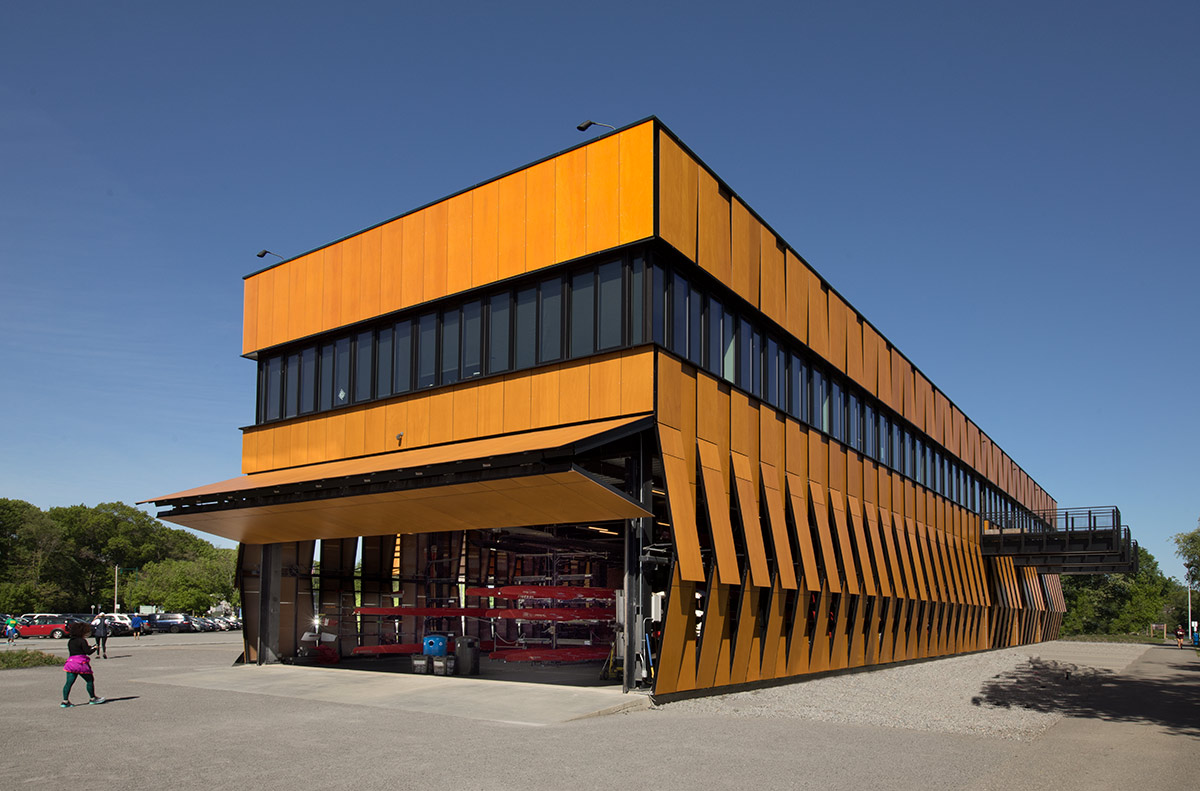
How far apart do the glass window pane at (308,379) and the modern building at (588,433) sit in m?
0.07

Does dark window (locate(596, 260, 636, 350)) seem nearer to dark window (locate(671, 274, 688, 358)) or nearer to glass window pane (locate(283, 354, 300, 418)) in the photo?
dark window (locate(671, 274, 688, 358))

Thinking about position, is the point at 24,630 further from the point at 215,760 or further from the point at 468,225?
the point at 215,760

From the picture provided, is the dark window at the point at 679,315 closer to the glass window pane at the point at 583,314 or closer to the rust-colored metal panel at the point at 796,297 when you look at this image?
the glass window pane at the point at 583,314

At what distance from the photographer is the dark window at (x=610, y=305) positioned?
2039cm

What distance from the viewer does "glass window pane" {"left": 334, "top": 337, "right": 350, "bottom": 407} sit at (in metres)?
26.5

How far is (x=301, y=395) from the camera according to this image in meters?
27.9

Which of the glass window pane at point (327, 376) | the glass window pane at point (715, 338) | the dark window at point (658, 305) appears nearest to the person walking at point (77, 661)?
the glass window pane at point (327, 376)

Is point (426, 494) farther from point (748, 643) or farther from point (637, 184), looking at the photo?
point (748, 643)

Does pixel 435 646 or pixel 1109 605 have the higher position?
pixel 435 646

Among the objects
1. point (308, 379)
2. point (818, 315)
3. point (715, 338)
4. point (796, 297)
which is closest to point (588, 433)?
point (715, 338)

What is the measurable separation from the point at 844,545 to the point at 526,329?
1224 cm

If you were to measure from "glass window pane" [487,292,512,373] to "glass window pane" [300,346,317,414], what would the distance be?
7.19 metres

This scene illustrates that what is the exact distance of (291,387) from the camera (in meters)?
28.3

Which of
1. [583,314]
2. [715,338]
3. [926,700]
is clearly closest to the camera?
[583,314]
